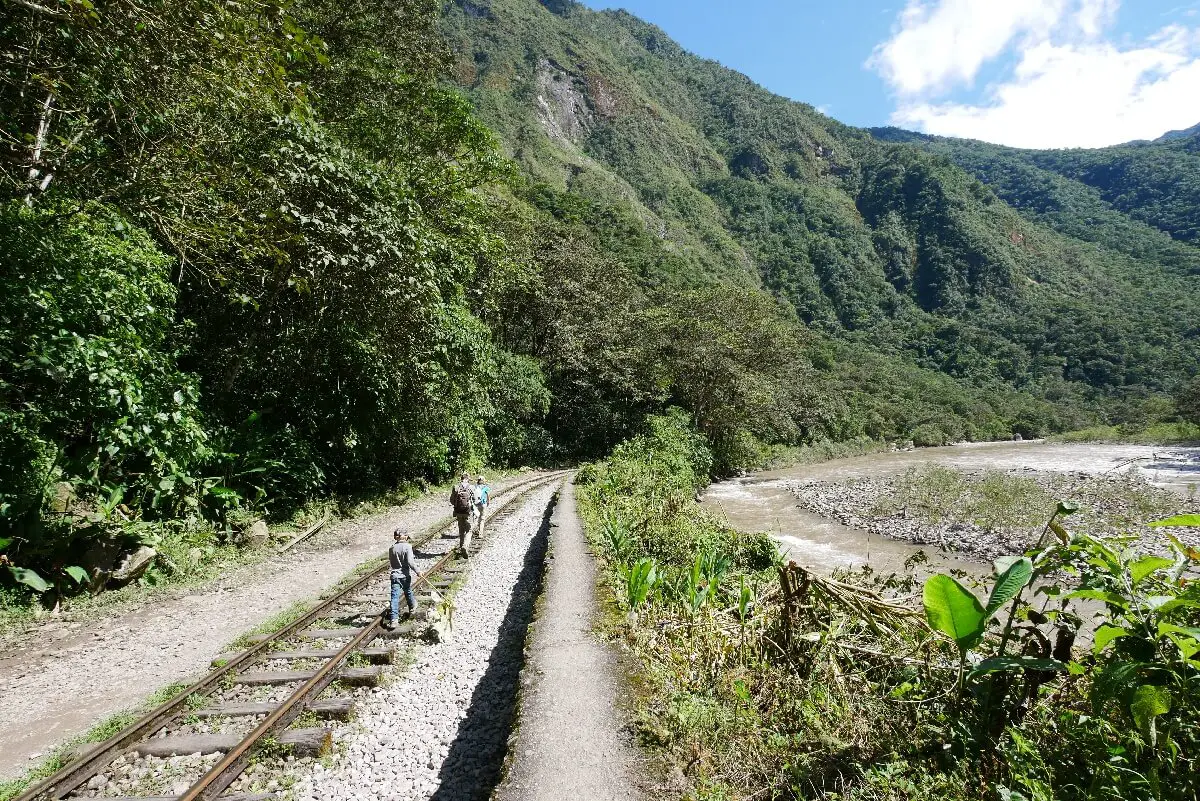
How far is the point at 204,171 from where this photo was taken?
7.23 m

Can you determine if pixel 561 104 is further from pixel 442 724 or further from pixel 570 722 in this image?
pixel 570 722

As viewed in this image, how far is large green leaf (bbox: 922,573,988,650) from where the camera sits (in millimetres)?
2934

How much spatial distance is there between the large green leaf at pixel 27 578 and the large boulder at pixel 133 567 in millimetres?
872

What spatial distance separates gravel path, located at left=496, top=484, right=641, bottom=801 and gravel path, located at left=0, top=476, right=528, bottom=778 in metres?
3.89

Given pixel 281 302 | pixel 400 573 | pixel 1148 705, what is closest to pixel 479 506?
pixel 400 573

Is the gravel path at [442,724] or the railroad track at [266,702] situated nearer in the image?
the railroad track at [266,702]

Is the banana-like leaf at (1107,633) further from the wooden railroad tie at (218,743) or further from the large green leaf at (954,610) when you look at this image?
the wooden railroad tie at (218,743)

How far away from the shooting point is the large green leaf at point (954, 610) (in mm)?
2934

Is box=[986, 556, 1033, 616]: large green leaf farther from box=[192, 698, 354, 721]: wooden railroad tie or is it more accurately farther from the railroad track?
box=[192, 698, 354, 721]: wooden railroad tie

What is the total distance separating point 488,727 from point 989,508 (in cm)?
1978

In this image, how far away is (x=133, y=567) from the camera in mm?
8156

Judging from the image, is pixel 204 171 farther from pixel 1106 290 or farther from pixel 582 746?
pixel 1106 290

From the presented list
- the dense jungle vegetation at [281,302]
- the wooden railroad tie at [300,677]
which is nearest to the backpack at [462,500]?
the dense jungle vegetation at [281,302]

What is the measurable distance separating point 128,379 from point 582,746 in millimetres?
8330
